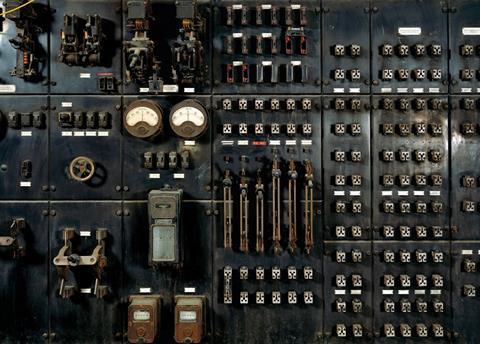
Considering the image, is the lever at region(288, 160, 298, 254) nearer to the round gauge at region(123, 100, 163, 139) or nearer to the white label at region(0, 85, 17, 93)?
the round gauge at region(123, 100, 163, 139)

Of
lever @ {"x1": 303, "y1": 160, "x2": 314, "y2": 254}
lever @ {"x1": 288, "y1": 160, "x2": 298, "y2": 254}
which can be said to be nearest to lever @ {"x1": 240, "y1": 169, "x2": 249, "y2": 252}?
lever @ {"x1": 288, "y1": 160, "x2": 298, "y2": 254}

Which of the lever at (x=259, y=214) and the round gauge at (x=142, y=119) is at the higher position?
the round gauge at (x=142, y=119)

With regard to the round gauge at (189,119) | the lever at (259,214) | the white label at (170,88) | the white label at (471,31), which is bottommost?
the lever at (259,214)

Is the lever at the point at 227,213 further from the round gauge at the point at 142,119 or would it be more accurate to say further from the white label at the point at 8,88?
the white label at the point at 8,88

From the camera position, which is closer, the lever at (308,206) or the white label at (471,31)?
the lever at (308,206)

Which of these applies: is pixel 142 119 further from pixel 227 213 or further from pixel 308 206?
pixel 308 206

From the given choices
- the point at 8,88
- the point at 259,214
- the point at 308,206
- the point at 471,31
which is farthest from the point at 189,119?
the point at 471,31

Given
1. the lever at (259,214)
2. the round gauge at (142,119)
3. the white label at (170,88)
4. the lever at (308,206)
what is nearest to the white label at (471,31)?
the lever at (308,206)
